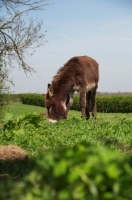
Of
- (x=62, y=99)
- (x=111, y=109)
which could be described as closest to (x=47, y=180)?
(x=62, y=99)

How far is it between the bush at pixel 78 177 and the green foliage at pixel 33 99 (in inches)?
1890

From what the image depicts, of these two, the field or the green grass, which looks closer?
the field

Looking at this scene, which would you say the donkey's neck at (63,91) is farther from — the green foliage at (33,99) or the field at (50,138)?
the green foliage at (33,99)

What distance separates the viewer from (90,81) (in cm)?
1585

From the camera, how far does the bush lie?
1835 millimetres

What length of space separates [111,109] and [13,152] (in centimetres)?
3316

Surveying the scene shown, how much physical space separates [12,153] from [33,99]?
48.3m

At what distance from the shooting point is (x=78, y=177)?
1946 millimetres

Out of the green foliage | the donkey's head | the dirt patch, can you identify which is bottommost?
the green foliage

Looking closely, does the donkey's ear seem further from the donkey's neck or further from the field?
the field

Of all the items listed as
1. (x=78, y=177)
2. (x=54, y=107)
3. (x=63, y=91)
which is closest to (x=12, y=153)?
(x=78, y=177)

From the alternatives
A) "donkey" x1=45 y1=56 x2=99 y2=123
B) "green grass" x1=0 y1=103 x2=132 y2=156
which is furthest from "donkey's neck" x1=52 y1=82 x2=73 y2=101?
"green grass" x1=0 y1=103 x2=132 y2=156

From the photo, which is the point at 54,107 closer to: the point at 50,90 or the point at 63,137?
the point at 50,90

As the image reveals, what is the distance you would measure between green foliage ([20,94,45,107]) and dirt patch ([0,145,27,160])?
4319cm
